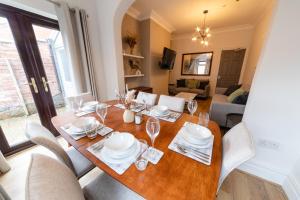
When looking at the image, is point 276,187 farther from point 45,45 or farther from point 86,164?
point 45,45

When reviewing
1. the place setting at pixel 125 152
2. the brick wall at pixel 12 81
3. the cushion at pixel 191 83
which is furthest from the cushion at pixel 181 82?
the place setting at pixel 125 152

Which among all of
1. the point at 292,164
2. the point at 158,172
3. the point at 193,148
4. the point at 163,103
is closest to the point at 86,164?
the point at 158,172

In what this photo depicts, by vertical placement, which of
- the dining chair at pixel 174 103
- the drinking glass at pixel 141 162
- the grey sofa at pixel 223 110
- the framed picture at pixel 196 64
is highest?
the framed picture at pixel 196 64

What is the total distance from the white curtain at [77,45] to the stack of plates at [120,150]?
6.08 ft

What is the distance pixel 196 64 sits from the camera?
5371 millimetres

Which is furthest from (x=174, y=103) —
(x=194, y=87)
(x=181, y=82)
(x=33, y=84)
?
(x=181, y=82)

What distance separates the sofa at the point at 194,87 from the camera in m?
4.94

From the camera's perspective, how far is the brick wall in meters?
1.67

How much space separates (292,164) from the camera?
50.8 inches

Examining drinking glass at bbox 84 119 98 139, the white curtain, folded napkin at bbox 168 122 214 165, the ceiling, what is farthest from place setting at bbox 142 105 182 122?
the ceiling

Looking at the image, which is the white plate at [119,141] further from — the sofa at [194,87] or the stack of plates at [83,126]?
the sofa at [194,87]

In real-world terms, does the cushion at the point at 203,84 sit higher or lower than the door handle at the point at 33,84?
lower

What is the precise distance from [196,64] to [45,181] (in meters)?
5.89

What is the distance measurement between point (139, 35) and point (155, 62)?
0.96 m
